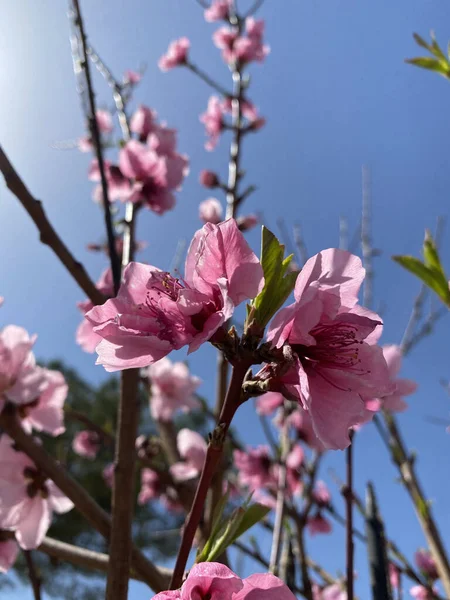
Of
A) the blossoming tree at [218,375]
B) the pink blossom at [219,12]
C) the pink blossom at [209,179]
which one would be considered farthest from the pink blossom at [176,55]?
the blossoming tree at [218,375]

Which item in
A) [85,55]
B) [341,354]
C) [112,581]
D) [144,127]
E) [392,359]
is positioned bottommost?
[112,581]

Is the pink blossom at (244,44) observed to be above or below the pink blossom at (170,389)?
above

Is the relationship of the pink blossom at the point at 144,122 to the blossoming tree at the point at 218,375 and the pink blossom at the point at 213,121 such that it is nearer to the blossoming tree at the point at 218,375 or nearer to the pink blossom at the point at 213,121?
the blossoming tree at the point at 218,375

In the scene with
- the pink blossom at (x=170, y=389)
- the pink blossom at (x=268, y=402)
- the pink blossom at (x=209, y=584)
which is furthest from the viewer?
the pink blossom at (x=170, y=389)

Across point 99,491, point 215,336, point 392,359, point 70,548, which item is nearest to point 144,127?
point 392,359

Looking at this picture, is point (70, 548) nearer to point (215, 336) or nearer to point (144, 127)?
point (215, 336)
